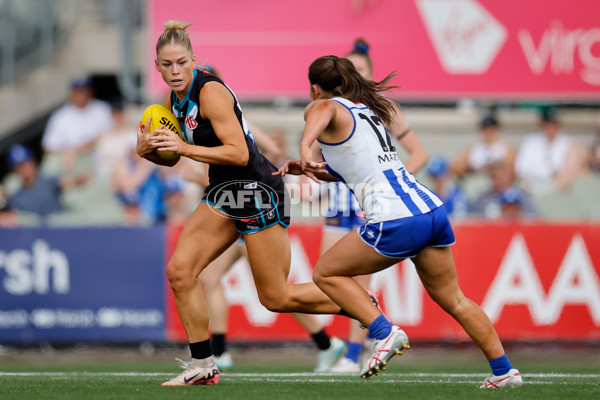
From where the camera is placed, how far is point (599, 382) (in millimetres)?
7684

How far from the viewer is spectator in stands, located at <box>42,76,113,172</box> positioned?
14680 mm

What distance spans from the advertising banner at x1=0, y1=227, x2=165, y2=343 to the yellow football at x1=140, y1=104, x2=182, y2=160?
4548 mm

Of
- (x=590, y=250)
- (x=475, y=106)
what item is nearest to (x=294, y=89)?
(x=475, y=106)

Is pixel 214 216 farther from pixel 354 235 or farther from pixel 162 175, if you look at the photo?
pixel 162 175

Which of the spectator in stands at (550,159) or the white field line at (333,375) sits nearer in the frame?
the white field line at (333,375)

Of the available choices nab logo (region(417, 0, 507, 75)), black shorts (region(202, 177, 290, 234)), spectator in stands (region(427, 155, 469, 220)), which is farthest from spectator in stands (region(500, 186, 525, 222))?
black shorts (region(202, 177, 290, 234))

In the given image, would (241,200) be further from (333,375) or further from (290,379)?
(333,375)

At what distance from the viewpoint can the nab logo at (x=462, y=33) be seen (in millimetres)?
14484

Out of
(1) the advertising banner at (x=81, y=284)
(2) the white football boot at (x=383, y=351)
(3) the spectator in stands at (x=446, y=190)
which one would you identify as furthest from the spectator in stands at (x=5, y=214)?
(2) the white football boot at (x=383, y=351)

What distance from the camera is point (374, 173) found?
6.67m

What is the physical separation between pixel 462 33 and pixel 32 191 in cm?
620

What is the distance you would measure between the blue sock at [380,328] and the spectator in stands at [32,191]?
767 cm

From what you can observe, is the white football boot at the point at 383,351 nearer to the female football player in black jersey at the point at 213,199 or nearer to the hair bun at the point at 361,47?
the female football player in black jersey at the point at 213,199

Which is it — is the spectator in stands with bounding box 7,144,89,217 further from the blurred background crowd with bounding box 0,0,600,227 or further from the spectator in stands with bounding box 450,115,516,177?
the spectator in stands with bounding box 450,115,516,177
